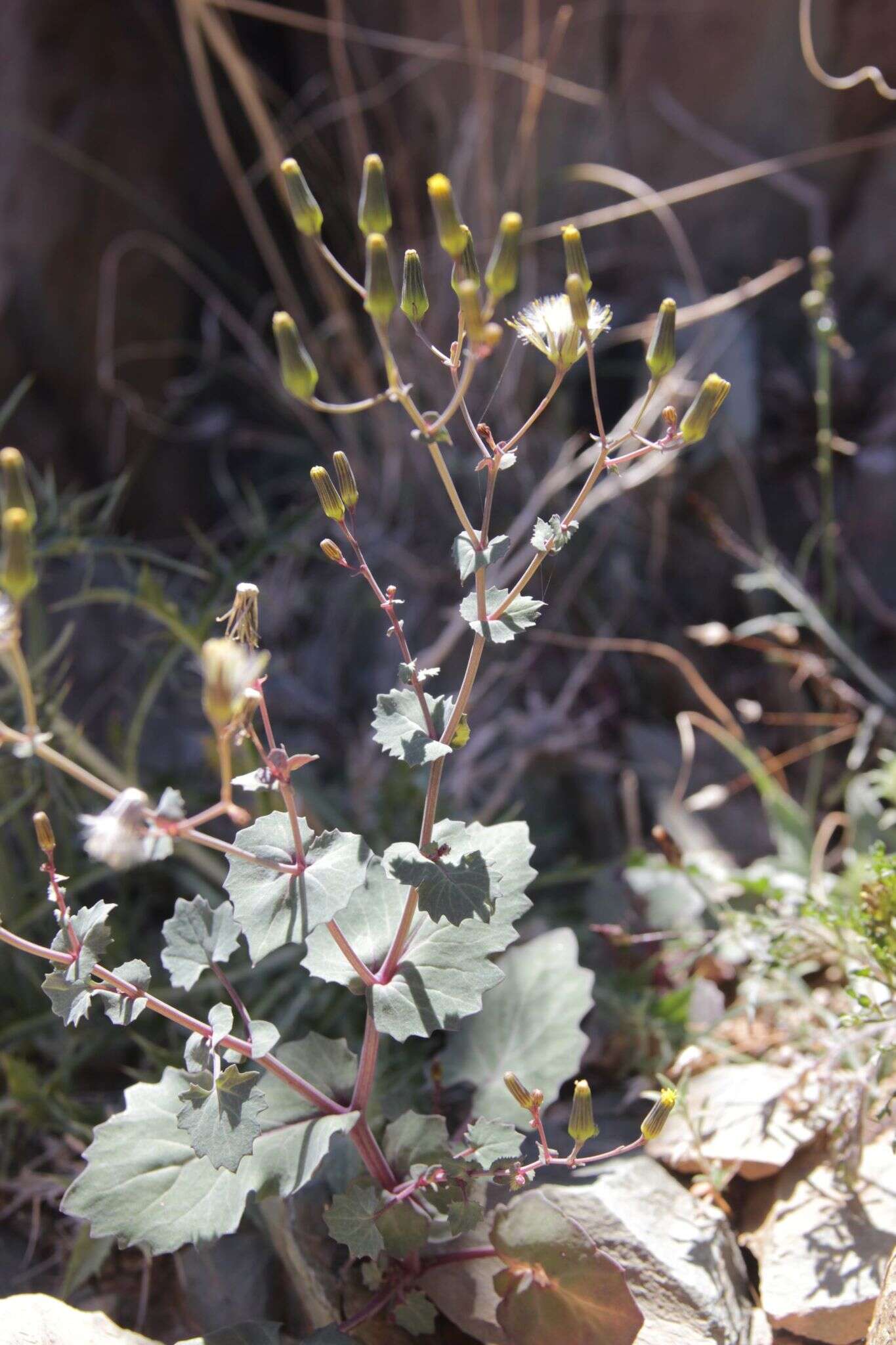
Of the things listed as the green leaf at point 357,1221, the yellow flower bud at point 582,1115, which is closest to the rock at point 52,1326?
the green leaf at point 357,1221

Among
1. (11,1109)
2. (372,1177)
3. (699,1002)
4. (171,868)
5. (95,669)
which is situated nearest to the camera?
(372,1177)

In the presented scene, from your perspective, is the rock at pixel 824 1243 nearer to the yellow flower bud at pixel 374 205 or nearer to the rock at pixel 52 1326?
the rock at pixel 52 1326

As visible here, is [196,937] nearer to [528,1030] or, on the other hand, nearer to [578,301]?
[528,1030]

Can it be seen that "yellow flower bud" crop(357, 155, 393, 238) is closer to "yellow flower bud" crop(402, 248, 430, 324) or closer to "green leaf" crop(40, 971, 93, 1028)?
"yellow flower bud" crop(402, 248, 430, 324)

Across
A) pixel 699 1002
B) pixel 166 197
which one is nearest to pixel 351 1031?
pixel 699 1002

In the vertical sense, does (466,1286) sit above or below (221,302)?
below

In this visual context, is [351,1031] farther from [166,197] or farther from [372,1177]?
[166,197]

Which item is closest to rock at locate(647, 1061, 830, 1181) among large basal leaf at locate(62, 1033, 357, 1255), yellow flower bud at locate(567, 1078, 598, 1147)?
yellow flower bud at locate(567, 1078, 598, 1147)
